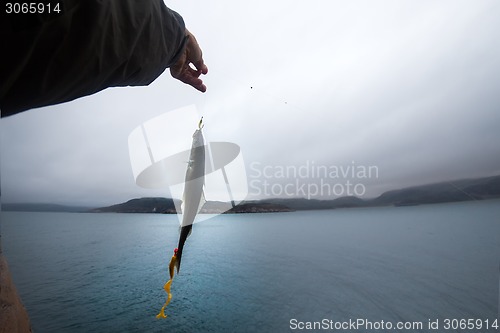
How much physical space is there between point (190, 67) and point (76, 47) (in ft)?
6.75

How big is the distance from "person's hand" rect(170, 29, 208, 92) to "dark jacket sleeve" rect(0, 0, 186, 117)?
793mm

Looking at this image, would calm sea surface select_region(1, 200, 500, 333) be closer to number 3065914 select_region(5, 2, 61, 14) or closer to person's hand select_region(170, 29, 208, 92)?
person's hand select_region(170, 29, 208, 92)

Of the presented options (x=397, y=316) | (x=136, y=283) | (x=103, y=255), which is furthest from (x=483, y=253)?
(x=103, y=255)

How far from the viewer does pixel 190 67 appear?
308 centimetres

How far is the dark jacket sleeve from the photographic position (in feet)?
3.13

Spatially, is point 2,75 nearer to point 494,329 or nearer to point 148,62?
point 148,62

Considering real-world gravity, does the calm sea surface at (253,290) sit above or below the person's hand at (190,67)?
below

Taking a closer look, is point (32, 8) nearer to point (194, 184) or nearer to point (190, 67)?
point (190, 67)

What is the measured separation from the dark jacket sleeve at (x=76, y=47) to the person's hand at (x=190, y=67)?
79 cm

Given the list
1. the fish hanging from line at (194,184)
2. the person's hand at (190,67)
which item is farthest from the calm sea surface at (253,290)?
the person's hand at (190,67)

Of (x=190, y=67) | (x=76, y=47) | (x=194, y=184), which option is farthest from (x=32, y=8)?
(x=194, y=184)

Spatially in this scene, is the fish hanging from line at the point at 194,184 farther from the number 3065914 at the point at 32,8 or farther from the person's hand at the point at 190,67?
the number 3065914 at the point at 32,8

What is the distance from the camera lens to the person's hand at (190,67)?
2.54 metres

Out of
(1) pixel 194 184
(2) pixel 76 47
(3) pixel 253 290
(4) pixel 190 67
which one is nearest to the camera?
(2) pixel 76 47
